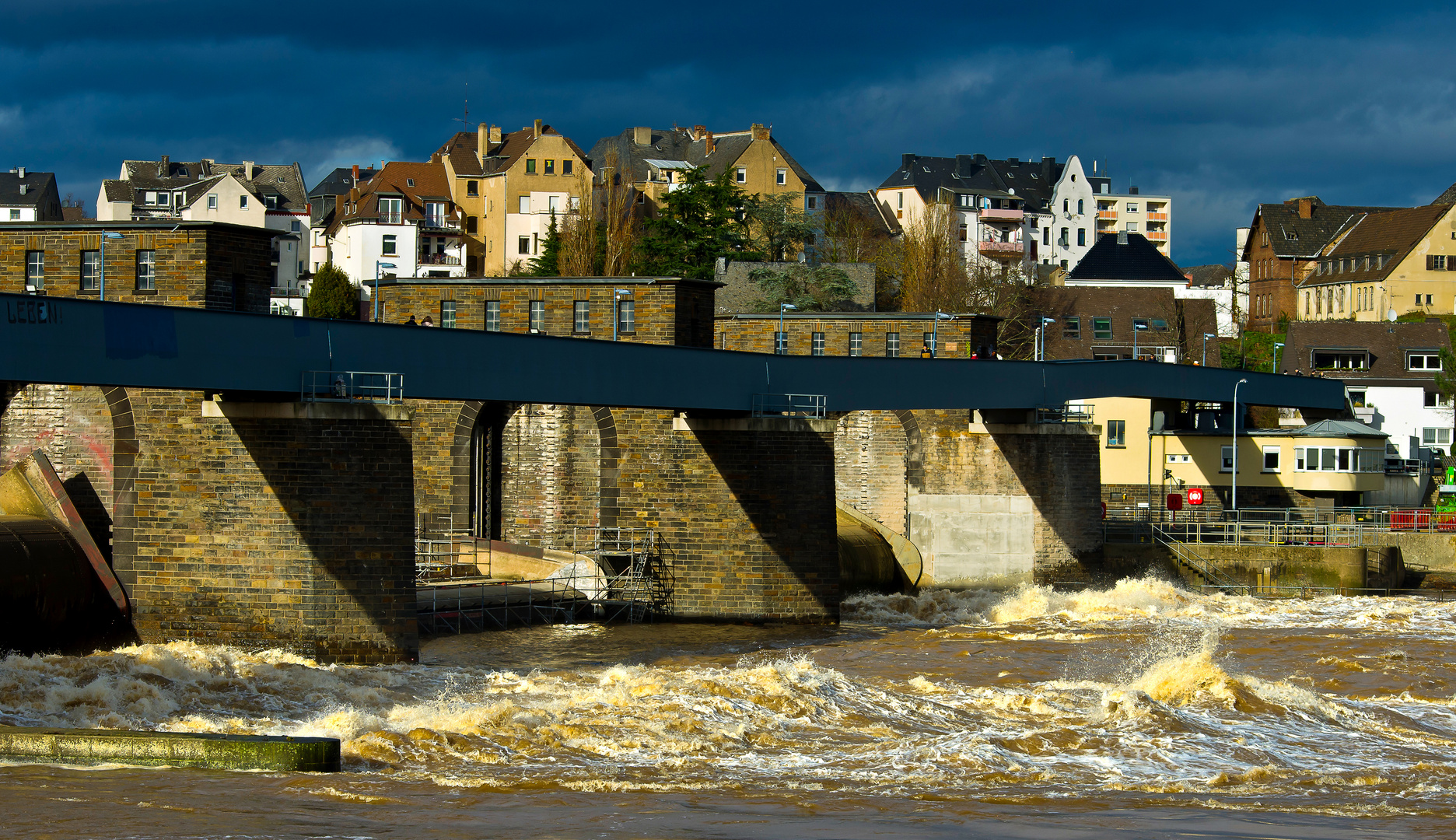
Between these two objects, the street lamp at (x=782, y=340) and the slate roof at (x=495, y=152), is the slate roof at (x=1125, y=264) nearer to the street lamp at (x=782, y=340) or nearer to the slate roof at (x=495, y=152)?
the slate roof at (x=495, y=152)

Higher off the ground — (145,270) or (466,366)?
(145,270)

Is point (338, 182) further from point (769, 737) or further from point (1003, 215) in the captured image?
point (769, 737)

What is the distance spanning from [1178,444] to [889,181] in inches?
2281

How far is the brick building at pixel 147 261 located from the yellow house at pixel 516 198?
2193 inches

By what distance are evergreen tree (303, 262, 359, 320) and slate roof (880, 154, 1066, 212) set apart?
43103 millimetres

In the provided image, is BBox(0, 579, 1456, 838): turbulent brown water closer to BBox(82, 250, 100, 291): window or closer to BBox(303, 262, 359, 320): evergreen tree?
BBox(82, 250, 100, 291): window

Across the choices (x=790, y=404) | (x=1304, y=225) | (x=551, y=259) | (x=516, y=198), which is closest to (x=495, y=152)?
(x=516, y=198)

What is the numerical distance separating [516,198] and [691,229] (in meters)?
21.7

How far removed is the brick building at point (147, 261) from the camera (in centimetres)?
2812

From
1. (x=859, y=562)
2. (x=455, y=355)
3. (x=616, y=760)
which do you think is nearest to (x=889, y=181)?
(x=859, y=562)

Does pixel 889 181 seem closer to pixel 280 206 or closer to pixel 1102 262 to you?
pixel 1102 262

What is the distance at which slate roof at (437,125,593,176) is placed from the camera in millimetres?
87688

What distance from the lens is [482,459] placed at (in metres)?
38.5

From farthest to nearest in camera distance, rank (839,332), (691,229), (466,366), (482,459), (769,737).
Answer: (691,229), (839,332), (482,459), (466,366), (769,737)
